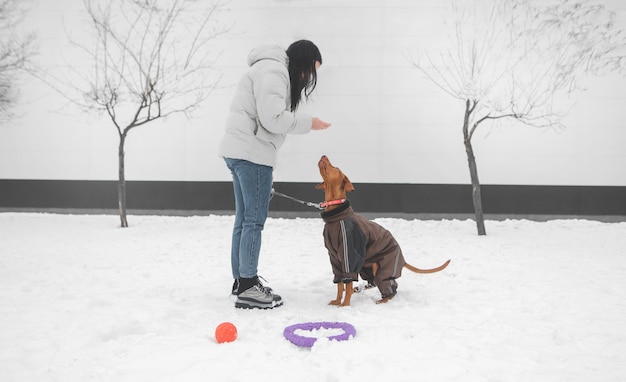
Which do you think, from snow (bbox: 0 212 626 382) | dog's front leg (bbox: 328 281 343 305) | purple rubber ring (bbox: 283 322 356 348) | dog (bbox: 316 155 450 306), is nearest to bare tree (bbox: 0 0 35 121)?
snow (bbox: 0 212 626 382)

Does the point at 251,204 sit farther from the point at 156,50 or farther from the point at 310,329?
the point at 156,50

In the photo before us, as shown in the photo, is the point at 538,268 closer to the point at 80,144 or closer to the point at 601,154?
the point at 601,154

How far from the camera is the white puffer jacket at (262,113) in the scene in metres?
2.63

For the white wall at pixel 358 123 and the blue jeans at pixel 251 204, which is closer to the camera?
the blue jeans at pixel 251 204

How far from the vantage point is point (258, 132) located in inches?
108

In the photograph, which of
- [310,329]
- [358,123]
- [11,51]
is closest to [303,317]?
[310,329]

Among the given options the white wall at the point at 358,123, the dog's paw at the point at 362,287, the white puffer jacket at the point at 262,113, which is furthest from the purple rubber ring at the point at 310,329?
the white wall at the point at 358,123

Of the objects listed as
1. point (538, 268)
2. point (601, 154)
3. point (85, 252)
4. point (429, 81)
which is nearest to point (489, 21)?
point (429, 81)

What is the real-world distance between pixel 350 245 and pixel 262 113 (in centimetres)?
97

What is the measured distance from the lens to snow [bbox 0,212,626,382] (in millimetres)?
1847

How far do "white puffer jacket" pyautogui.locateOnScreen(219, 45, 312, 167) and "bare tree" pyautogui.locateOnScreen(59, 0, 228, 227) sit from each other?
5514mm

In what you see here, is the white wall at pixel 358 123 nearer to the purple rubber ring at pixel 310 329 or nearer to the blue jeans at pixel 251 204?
the blue jeans at pixel 251 204

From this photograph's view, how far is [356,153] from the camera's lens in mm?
7734

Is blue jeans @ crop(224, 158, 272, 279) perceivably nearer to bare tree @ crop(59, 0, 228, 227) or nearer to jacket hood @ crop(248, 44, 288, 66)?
jacket hood @ crop(248, 44, 288, 66)
